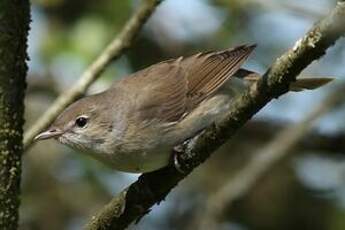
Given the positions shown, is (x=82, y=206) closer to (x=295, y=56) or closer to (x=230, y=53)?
(x=230, y=53)

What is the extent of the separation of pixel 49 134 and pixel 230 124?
1855 mm

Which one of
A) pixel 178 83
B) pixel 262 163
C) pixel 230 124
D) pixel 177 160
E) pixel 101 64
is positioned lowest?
pixel 230 124

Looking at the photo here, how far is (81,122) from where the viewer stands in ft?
15.4

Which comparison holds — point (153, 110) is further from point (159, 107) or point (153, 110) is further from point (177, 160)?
point (177, 160)

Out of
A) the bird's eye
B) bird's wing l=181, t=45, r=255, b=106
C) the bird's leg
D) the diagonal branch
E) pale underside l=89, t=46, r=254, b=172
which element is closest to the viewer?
the diagonal branch

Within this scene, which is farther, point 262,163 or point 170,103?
point 262,163

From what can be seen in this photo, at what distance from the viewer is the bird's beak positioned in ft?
14.9

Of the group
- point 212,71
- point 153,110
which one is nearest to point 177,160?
point 153,110

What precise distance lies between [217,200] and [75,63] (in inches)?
54.6

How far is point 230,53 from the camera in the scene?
16.2 ft

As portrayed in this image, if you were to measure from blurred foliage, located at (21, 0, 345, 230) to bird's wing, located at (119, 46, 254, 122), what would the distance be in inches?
50.9

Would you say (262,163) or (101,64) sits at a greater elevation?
(101,64)

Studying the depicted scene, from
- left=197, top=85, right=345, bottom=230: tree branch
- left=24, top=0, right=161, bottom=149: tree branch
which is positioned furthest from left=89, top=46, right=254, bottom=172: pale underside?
left=197, top=85, right=345, bottom=230: tree branch

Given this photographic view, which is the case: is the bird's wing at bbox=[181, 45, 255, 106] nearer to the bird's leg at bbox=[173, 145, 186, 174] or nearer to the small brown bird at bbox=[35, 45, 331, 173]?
the small brown bird at bbox=[35, 45, 331, 173]
